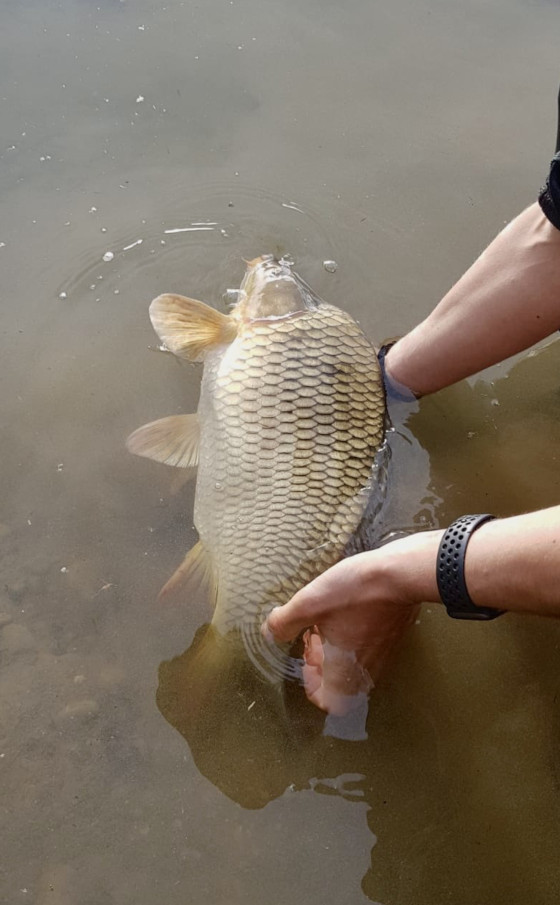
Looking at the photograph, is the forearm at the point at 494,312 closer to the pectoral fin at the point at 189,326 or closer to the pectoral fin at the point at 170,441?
the pectoral fin at the point at 189,326

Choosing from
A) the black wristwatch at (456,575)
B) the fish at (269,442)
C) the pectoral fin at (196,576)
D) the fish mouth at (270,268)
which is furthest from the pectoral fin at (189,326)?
the black wristwatch at (456,575)

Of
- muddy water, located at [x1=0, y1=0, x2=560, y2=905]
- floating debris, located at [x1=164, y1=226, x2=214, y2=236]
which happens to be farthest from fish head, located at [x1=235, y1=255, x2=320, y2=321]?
floating debris, located at [x1=164, y1=226, x2=214, y2=236]

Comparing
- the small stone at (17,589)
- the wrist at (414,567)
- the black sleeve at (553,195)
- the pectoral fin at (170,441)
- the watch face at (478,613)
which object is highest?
the black sleeve at (553,195)

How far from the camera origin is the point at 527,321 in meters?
2.17

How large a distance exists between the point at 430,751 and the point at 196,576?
668 millimetres

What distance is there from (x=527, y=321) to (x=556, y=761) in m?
1.06

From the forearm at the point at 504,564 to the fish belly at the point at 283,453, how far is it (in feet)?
1.00

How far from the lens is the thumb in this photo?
179 cm

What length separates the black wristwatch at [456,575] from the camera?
157 cm

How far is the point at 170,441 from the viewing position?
2.27 meters

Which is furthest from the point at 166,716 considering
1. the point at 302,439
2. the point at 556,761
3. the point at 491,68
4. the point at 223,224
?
the point at 491,68

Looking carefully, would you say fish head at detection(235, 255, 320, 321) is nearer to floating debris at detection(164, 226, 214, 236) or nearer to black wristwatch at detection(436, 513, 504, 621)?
floating debris at detection(164, 226, 214, 236)

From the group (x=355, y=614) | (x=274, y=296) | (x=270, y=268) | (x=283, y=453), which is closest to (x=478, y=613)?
(x=355, y=614)

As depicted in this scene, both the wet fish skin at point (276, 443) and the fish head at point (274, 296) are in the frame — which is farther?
the fish head at point (274, 296)
